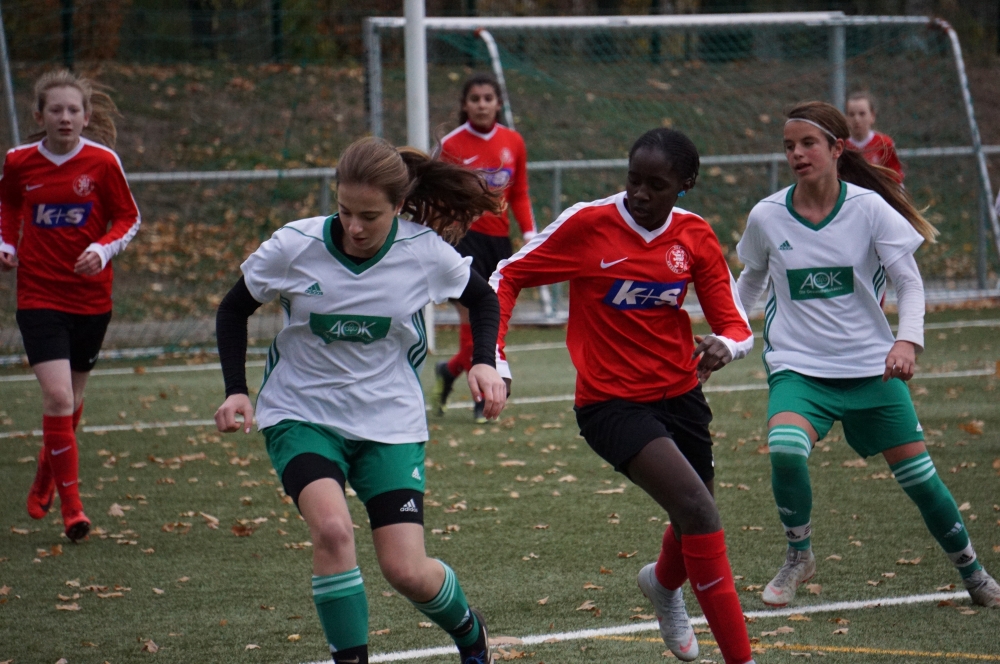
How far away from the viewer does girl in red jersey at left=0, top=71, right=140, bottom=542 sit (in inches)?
243

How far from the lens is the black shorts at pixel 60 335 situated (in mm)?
6180

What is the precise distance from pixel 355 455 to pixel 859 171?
2.61m

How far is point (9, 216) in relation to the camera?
6.52 meters

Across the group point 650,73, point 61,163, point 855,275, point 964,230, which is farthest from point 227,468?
point 964,230

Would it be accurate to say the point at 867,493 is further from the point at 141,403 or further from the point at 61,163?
the point at 141,403

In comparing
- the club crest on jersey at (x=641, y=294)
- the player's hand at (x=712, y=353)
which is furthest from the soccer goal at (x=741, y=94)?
the player's hand at (x=712, y=353)

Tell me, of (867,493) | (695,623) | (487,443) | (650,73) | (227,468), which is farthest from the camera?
(650,73)

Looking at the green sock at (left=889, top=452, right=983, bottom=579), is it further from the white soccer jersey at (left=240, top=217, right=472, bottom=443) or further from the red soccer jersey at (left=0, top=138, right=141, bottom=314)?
the red soccer jersey at (left=0, top=138, right=141, bottom=314)

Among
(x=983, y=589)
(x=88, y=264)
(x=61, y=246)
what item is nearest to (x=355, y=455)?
(x=983, y=589)

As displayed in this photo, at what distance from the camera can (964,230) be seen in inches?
655

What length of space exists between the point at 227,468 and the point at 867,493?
12.2 feet

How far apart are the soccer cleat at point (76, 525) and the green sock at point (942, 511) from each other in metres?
3.71

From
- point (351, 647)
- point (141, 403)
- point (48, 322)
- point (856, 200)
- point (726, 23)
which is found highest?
point (726, 23)

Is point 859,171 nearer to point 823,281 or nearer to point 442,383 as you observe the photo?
point 823,281
